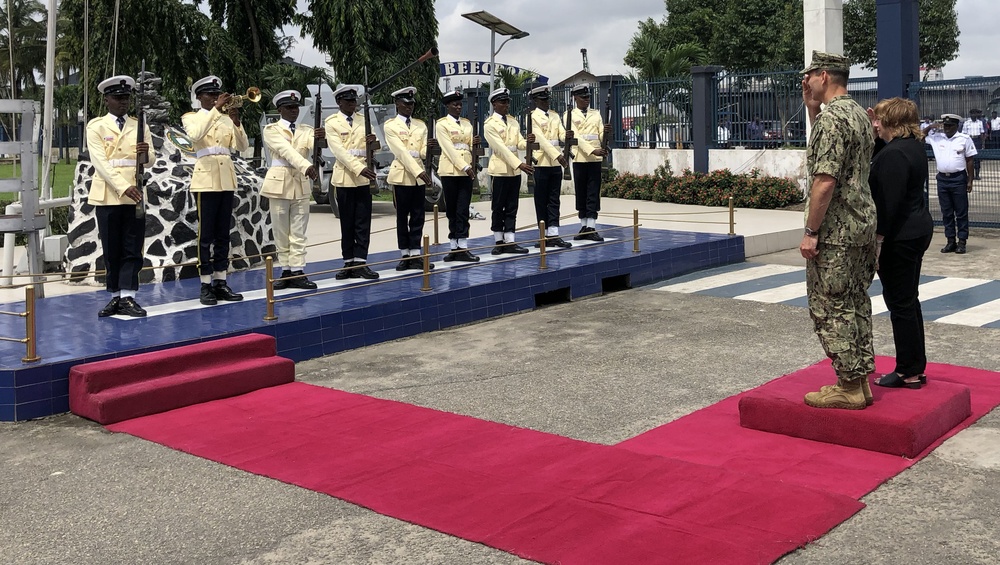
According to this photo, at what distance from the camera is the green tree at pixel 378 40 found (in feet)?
88.6

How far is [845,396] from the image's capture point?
5.70 meters

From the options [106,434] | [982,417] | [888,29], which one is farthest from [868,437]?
[888,29]

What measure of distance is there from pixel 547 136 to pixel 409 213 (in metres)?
2.25

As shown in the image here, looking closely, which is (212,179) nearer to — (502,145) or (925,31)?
(502,145)

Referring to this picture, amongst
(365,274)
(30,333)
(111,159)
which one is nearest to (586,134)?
(365,274)

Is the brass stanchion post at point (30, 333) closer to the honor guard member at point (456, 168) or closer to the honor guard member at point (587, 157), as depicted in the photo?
the honor guard member at point (456, 168)

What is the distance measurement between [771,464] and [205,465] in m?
2.92

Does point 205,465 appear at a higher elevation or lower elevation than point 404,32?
lower

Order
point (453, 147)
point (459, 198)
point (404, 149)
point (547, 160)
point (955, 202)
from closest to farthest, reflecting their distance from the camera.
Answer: point (404, 149) < point (453, 147) < point (459, 198) < point (547, 160) < point (955, 202)

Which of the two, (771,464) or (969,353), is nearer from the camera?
(771,464)

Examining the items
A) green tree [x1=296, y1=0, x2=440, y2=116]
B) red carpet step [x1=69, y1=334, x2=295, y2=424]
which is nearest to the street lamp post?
green tree [x1=296, y1=0, x2=440, y2=116]

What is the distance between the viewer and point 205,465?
5.67 m

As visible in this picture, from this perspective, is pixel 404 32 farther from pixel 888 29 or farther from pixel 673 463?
pixel 673 463

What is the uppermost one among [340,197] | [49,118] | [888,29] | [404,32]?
[404,32]
